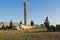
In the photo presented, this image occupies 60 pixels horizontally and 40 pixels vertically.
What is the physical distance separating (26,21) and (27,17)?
296 cm

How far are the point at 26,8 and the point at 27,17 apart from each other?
20.5 ft

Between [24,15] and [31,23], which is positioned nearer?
[24,15]

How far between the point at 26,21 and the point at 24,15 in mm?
4256

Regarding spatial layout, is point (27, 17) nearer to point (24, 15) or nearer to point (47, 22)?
point (24, 15)

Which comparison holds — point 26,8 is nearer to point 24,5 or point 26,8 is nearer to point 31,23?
point 24,5

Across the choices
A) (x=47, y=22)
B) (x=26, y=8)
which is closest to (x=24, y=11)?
(x=26, y=8)

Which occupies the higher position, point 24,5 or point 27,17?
point 24,5

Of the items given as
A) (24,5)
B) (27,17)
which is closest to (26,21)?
(27,17)

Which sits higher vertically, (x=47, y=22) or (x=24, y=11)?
(x=24, y=11)

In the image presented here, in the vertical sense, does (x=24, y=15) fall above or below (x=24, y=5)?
below

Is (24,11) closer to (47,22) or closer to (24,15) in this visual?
(24,15)

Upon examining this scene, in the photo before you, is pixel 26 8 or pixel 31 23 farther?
pixel 31 23

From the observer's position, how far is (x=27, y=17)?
10719 centimetres

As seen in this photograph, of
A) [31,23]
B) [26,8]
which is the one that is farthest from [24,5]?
[31,23]
